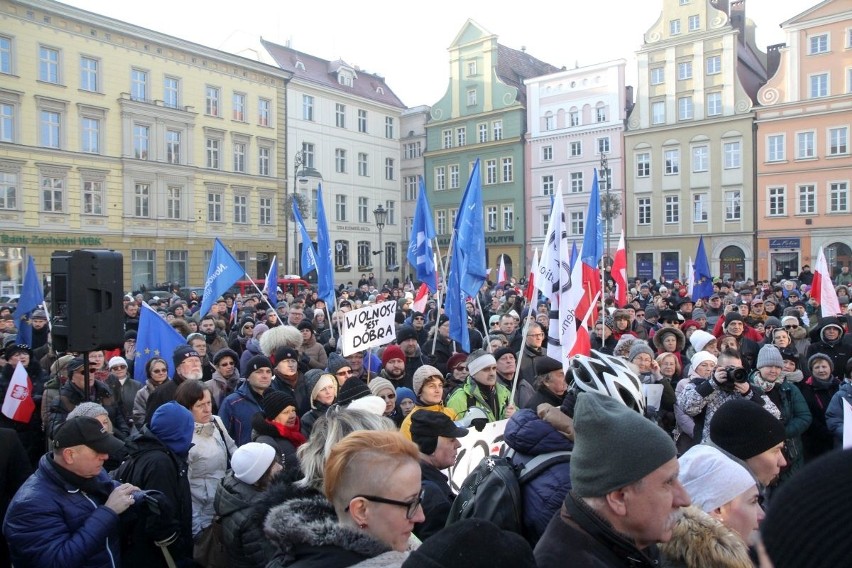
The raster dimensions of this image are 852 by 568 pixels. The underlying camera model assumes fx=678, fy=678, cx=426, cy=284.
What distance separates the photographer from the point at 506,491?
269cm

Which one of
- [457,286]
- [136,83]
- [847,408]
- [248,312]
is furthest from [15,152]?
[847,408]

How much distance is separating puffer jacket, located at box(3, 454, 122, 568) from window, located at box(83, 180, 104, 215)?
33999 millimetres

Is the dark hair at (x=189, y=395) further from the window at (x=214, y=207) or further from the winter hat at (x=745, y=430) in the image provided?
the window at (x=214, y=207)

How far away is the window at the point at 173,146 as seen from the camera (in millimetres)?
36938

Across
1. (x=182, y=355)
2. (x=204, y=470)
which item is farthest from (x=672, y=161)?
(x=204, y=470)

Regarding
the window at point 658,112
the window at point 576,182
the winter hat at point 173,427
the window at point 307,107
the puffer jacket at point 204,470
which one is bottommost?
the puffer jacket at point 204,470

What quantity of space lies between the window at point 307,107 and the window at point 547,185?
15699 millimetres

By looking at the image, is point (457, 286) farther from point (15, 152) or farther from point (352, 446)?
point (15, 152)

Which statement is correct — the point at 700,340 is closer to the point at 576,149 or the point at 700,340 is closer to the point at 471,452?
the point at 471,452

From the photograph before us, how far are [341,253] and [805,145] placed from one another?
92.0ft

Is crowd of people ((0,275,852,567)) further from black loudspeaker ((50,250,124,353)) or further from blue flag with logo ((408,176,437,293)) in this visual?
blue flag with logo ((408,176,437,293))

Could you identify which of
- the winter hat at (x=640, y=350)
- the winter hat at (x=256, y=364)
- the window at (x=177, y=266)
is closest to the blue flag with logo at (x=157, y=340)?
the winter hat at (x=256, y=364)

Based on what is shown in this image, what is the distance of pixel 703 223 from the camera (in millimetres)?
38875

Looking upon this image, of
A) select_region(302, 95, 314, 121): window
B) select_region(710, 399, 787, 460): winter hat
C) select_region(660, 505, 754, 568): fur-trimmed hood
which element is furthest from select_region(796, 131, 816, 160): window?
select_region(660, 505, 754, 568): fur-trimmed hood
